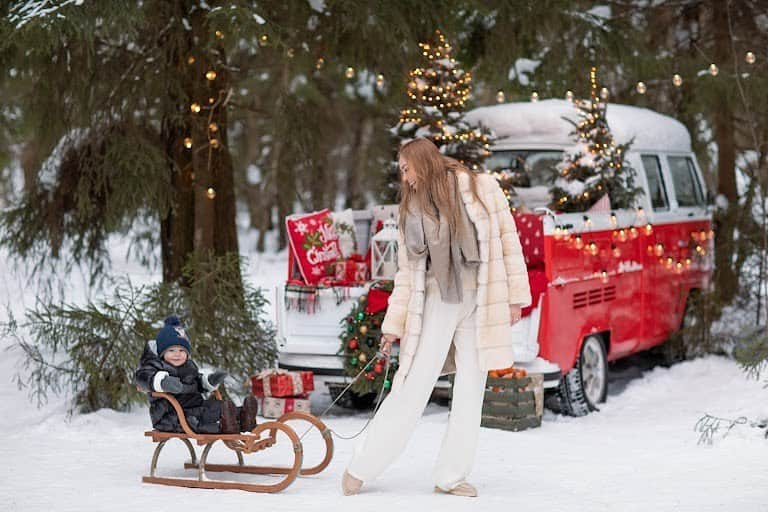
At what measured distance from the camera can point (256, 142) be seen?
999 inches

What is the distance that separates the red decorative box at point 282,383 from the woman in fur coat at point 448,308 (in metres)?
2.50

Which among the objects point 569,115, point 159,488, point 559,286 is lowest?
point 159,488

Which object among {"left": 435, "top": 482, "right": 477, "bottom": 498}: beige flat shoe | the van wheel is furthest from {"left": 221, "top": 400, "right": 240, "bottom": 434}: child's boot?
the van wheel

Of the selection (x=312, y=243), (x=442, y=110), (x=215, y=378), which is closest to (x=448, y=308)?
(x=215, y=378)

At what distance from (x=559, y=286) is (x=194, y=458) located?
3.01 meters

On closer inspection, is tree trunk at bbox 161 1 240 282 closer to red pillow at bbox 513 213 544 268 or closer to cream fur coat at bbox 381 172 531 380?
red pillow at bbox 513 213 544 268

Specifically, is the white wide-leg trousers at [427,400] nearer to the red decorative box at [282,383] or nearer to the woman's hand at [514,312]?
the woman's hand at [514,312]

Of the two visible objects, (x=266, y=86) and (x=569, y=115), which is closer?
(x=569, y=115)

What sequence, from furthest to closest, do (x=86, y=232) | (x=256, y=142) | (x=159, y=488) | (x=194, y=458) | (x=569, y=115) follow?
(x=256, y=142) < (x=86, y=232) < (x=569, y=115) < (x=194, y=458) < (x=159, y=488)

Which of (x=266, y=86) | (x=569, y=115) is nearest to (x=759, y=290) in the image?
(x=569, y=115)

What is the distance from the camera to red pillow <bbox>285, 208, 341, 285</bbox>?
9000mm

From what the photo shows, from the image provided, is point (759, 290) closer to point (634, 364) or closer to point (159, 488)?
point (634, 364)

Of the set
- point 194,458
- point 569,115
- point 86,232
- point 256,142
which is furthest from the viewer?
point 256,142

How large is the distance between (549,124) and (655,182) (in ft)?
3.57
